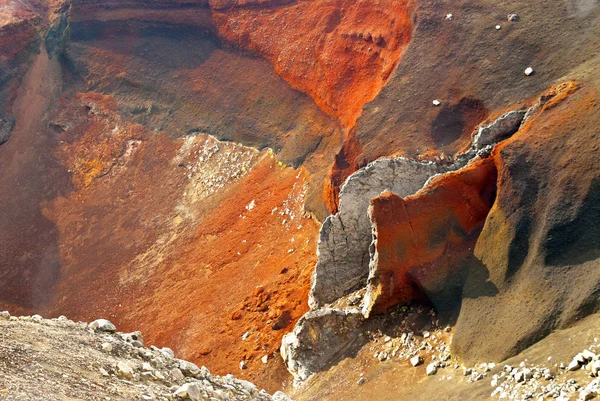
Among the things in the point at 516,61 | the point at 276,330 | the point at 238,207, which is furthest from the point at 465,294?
the point at 238,207

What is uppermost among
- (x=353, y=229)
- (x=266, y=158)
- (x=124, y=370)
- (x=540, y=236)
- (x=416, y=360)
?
(x=266, y=158)

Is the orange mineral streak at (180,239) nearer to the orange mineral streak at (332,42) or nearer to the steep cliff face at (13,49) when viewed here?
the steep cliff face at (13,49)

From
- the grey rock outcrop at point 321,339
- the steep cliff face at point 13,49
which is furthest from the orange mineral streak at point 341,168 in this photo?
the steep cliff face at point 13,49

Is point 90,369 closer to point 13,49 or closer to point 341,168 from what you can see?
point 341,168

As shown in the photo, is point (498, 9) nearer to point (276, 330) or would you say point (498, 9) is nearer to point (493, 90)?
point (493, 90)

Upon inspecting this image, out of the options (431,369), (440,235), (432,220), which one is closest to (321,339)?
(431,369)

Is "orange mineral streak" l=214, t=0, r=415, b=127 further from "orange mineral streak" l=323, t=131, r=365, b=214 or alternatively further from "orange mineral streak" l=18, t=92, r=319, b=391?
"orange mineral streak" l=18, t=92, r=319, b=391

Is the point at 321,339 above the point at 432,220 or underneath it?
underneath

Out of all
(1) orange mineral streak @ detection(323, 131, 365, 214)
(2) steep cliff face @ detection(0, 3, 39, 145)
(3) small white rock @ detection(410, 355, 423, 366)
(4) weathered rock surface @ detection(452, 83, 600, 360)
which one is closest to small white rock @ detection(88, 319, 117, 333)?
(3) small white rock @ detection(410, 355, 423, 366)
